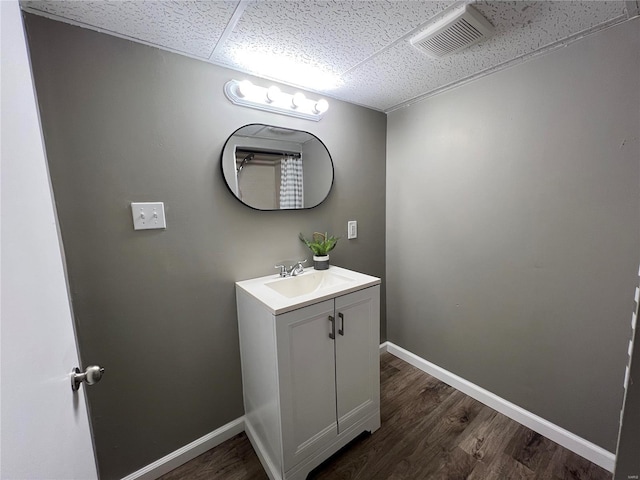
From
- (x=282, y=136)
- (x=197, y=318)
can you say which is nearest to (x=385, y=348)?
(x=197, y=318)

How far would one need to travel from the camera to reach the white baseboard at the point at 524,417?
131 cm

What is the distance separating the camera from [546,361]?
1.45 m

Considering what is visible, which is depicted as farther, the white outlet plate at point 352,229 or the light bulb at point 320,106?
the white outlet plate at point 352,229

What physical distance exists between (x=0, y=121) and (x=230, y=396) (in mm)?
1555

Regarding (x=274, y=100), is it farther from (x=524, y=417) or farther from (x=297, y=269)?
(x=524, y=417)

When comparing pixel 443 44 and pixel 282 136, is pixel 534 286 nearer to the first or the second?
pixel 443 44

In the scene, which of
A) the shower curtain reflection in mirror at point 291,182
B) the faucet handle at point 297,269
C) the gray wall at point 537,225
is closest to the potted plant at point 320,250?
the faucet handle at point 297,269

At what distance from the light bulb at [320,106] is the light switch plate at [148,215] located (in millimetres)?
1049

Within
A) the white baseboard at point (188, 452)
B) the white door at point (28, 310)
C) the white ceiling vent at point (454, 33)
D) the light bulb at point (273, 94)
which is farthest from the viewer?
the light bulb at point (273, 94)

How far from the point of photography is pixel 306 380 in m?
1.25

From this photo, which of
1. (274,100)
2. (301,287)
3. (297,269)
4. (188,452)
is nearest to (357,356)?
(301,287)

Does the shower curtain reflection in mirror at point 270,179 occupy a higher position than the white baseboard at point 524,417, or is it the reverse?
the shower curtain reflection in mirror at point 270,179

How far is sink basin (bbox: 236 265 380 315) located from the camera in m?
1.19

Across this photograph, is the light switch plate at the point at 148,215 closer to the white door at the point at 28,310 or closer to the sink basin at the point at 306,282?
the white door at the point at 28,310
